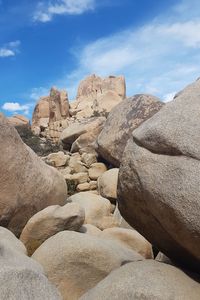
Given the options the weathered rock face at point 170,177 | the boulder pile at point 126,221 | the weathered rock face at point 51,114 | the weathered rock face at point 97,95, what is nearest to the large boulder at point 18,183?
the boulder pile at point 126,221

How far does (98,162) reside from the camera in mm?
15922

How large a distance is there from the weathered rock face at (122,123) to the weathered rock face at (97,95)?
78.7 feet

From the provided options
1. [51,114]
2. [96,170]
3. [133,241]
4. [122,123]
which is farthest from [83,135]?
[51,114]

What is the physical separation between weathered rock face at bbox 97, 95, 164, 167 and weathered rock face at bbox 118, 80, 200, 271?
345 inches

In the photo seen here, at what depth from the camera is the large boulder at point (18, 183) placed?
8141 millimetres

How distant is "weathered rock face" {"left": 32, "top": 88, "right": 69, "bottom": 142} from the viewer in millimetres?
37938

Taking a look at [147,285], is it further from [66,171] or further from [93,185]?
[66,171]

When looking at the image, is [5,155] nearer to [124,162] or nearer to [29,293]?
[124,162]

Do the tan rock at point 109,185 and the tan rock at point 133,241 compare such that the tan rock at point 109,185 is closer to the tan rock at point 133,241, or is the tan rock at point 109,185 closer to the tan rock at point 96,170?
Result: the tan rock at point 96,170

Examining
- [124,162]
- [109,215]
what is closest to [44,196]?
[109,215]

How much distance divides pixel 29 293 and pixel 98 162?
12.1m

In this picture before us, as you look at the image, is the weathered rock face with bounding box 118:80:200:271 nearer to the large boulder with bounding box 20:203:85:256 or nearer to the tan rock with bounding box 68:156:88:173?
the large boulder with bounding box 20:203:85:256

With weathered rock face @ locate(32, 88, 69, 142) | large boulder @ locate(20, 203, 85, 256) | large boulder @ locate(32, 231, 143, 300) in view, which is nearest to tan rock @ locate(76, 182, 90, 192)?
large boulder @ locate(20, 203, 85, 256)

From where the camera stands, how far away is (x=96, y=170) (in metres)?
15.4
